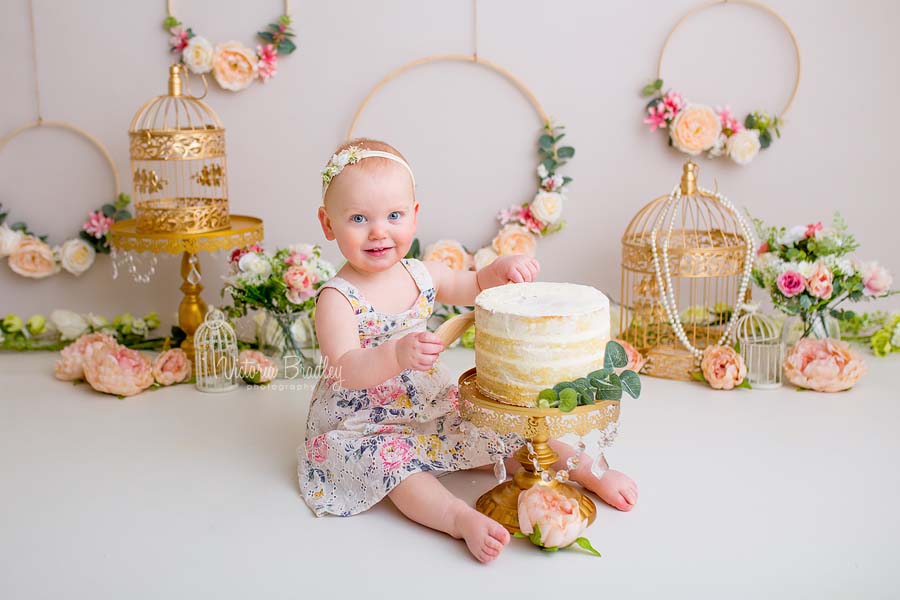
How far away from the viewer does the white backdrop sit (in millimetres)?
3980

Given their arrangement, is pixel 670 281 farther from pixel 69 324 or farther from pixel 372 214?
pixel 69 324

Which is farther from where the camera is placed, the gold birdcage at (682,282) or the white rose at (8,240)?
the white rose at (8,240)

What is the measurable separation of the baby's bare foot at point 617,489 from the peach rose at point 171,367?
1.84 m

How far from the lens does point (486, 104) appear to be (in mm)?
4098

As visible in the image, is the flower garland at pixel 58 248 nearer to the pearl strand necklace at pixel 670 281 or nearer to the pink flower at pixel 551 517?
the pearl strand necklace at pixel 670 281

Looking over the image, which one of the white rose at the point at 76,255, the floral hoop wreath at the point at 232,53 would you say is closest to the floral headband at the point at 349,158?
the floral hoop wreath at the point at 232,53

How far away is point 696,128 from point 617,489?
1978mm

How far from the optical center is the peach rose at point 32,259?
409 cm

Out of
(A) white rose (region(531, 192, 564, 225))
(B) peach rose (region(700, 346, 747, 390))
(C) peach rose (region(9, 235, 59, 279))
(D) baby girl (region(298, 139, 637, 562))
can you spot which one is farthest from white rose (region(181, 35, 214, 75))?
(B) peach rose (region(700, 346, 747, 390))

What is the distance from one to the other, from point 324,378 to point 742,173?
89.1 inches

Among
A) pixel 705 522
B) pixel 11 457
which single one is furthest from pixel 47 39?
pixel 705 522

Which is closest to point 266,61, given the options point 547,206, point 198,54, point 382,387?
point 198,54

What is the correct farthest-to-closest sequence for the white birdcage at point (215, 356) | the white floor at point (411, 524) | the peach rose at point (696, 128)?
the peach rose at point (696, 128) → the white birdcage at point (215, 356) → the white floor at point (411, 524)

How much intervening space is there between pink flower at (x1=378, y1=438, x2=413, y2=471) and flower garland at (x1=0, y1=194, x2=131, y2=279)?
85.8 inches
